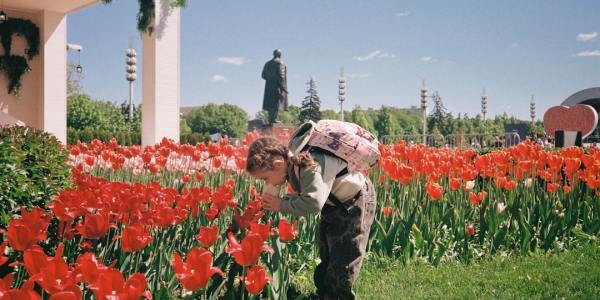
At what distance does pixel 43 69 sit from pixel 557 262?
16.2m

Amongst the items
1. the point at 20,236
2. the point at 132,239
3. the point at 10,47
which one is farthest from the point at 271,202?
the point at 10,47

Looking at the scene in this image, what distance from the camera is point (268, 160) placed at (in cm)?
247

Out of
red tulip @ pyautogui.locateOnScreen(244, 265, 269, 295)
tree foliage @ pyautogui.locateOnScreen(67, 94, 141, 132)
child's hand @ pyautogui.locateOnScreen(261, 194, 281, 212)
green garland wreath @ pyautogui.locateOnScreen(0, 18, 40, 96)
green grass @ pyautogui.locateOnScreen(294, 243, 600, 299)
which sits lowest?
green grass @ pyautogui.locateOnScreen(294, 243, 600, 299)

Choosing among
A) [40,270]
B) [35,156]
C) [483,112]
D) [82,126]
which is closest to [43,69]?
[82,126]

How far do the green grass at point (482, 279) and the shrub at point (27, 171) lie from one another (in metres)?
1.75

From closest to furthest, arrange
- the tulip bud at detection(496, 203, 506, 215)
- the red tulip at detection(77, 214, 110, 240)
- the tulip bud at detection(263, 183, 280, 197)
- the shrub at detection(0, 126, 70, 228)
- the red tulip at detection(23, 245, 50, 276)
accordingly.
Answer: the red tulip at detection(23, 245, 50, 276), the red tulip at detection(77, 214, 110, 240), the tulip bud at detection(263, 183, 280, 197), the shrub at detection(0, 126, 70, 228), the tulip bud at detection(496, 203, 506, 215)

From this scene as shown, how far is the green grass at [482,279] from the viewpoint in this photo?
3.45m

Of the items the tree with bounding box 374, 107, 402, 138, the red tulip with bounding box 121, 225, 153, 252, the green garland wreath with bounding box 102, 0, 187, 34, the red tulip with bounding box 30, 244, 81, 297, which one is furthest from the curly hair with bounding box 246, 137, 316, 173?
the tree with bounding box 374, 107, 402, 138

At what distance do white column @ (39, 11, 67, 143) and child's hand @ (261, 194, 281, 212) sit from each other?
15.4 meters

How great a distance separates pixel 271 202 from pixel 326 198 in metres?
0.27

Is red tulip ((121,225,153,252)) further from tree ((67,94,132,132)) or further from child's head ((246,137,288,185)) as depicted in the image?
tree ((67,94,132,132))

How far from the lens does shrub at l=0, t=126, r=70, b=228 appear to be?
3076 mm

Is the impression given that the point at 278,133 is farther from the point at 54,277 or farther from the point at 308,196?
the point at 54,277

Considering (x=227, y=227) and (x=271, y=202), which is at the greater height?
(x=271, y=202)
